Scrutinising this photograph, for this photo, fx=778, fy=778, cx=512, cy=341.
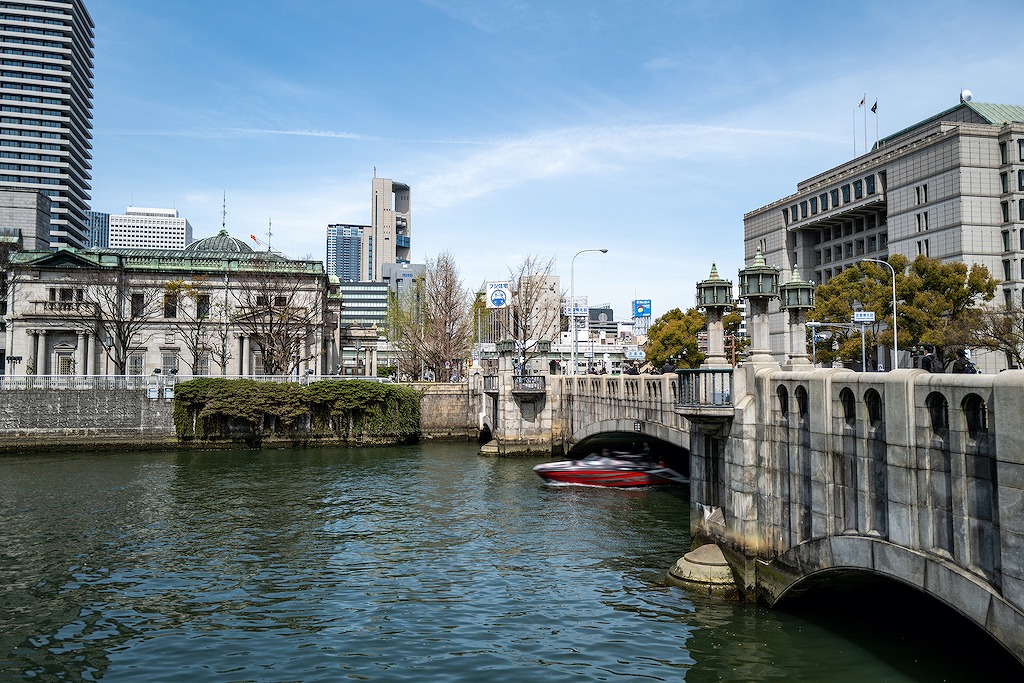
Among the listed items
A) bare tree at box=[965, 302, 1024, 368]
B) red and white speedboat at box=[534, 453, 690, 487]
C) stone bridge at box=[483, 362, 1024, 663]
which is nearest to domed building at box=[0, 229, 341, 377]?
red and white speedboat at box=[534, 453, 690, 487]

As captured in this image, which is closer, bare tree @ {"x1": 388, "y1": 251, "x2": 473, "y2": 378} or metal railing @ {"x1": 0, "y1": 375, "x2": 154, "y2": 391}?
metal railing @ {"x1": 0, "y1": 375, "x2": 154, "y2": 391}

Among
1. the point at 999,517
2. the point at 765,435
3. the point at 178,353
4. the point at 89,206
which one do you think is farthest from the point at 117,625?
the point at 89,206

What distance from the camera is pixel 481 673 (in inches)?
648

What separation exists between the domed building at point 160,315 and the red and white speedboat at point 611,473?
45957 mm

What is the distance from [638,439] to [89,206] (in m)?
161

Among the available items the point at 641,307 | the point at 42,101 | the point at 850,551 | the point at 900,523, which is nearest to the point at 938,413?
the point at 900,523

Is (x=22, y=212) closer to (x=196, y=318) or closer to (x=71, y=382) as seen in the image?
(x=196, y=318)

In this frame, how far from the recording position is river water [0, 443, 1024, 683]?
16.6m

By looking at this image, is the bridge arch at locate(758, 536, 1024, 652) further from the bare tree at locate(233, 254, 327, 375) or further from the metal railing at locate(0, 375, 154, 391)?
the bare tree at locate(233, 254, 327, 375)

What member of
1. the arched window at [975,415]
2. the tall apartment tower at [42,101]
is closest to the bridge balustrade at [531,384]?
the arched window at [975,415]

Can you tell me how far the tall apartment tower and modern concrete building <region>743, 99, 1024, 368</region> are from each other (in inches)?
5529

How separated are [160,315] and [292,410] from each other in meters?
34.8

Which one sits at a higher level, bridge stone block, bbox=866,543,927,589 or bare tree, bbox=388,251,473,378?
bare tree, bbox=388,251,473,378

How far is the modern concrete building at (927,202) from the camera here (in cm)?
7800
